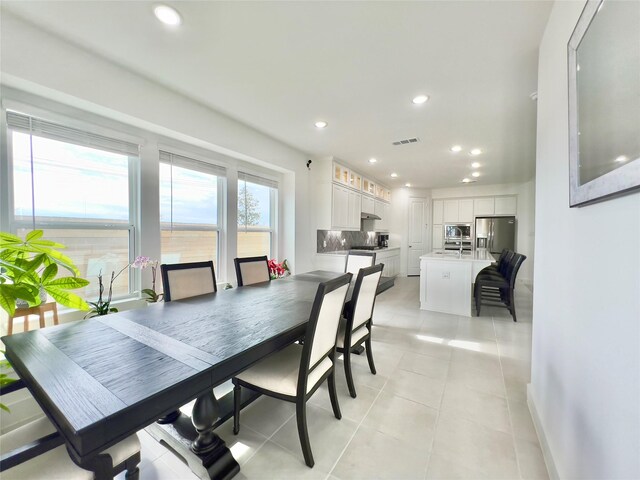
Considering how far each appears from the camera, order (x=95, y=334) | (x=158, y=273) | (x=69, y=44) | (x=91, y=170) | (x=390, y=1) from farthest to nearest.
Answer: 1. (x=158, y=273)
2. (x=91, y=170)
3. (x=69, y=44)
4. (x=390, y=1)
5. (x=95, y=334)

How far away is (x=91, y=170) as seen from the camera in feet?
7.38

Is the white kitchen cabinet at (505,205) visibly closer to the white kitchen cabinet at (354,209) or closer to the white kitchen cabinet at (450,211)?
the white kitchen cabinet at (450,211)

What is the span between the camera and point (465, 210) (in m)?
7.07

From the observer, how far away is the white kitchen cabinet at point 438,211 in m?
7.38

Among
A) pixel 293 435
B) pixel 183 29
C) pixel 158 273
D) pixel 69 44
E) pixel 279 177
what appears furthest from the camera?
pixel 279 177

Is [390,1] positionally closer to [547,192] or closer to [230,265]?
[547,192]

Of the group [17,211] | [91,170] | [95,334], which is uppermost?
[91,170]

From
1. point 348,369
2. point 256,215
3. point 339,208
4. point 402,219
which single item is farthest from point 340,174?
point 348,369

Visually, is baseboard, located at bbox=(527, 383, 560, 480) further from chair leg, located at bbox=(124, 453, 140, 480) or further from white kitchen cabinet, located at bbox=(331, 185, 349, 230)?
white kitchen cabinet, located at bbox=(331, 185, 349, 230)

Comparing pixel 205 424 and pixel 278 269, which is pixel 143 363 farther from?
pixel 278 269

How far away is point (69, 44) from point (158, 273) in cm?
200

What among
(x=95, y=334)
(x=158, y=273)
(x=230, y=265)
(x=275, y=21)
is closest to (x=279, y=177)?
(x=230, y=265)

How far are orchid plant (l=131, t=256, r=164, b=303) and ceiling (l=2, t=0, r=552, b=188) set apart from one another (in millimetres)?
1665

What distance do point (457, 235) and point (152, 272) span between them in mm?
7218
